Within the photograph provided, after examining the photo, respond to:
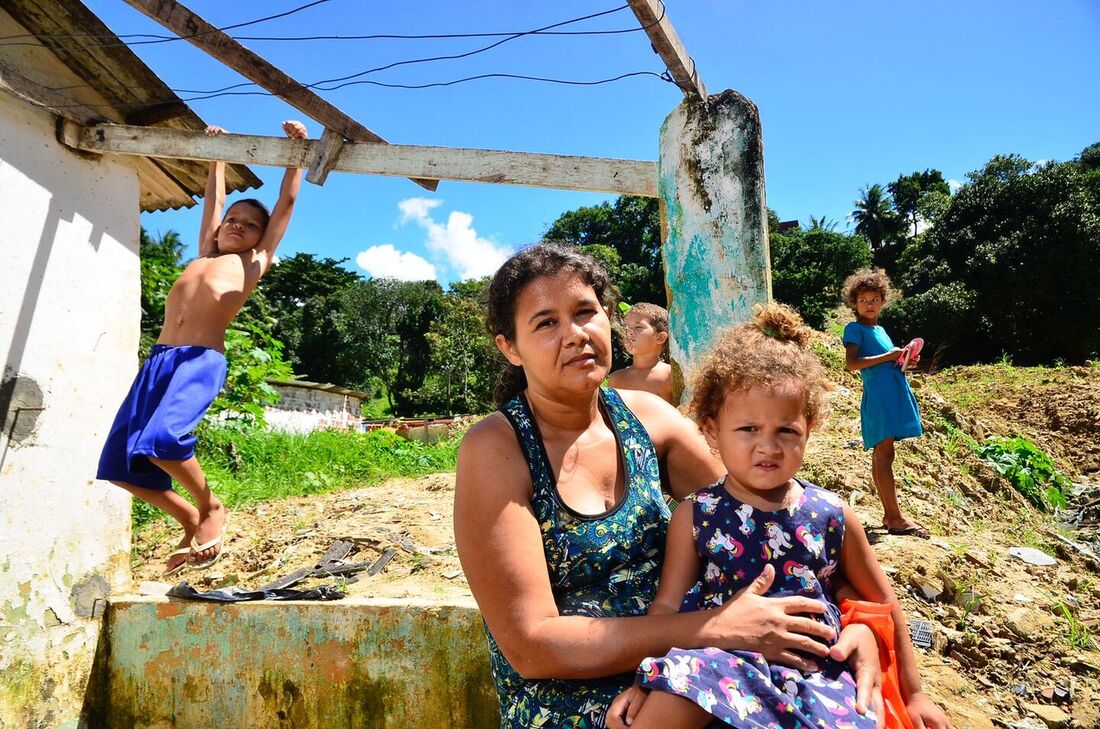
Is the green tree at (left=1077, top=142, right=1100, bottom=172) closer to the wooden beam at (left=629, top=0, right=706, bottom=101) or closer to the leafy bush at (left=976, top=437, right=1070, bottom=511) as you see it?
the leafy bush at (left=976, top=437, right=1070, bottom=511)

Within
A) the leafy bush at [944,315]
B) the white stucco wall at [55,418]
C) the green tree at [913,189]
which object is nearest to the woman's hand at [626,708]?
the white stucco wall at [55,418]

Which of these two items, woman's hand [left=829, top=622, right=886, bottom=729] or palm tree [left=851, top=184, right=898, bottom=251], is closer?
woman's hand [left=829, top=622, right=886, bottom=729]

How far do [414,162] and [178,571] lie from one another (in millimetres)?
2778

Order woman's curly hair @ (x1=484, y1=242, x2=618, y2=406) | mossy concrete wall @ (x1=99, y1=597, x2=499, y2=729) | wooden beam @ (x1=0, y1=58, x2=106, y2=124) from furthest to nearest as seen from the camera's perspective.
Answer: wooden beam @ (x1=0, y1=58, x2=106, y2=124) < mossy concrete wall @ (x1=99, y1=597, x2=499, y2=729) < woman's curly hair @ (x1=484, y1=242, x2=618, y2=406)

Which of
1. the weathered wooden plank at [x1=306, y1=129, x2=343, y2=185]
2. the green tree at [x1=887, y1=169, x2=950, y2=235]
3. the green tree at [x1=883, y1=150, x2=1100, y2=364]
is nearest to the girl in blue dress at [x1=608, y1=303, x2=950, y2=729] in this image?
the weathered wooden plank at [x1=306, y1=129, x2=343, y2=185]

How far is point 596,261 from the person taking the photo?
1875 millimetres

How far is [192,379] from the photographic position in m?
2.95

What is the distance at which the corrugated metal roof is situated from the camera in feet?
10.4

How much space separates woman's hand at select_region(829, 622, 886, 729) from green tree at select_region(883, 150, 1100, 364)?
68.7 ft

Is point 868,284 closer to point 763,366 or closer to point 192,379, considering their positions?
point 763,366

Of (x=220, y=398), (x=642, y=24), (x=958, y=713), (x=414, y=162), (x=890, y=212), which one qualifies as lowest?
(x=958, y=713)

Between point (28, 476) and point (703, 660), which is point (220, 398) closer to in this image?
point (28, 476)

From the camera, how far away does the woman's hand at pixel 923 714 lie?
141cm

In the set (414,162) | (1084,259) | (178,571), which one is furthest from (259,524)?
(1084,259)
